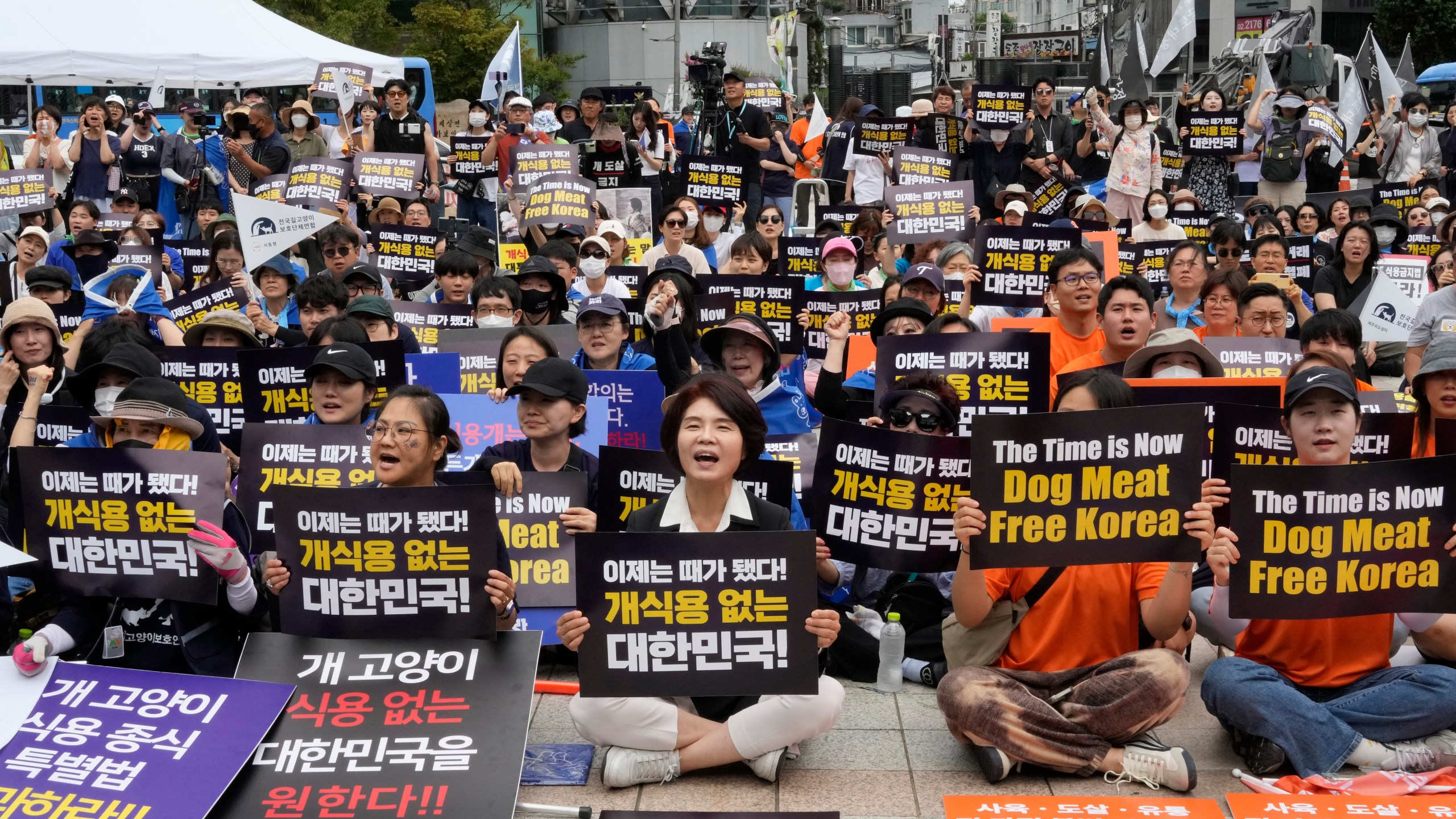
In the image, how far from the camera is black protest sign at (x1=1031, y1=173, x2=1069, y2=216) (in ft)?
49.9

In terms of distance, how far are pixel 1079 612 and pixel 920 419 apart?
122 centimetres

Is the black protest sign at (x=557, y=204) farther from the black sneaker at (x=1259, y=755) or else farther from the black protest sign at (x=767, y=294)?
the black sneaker at (x=1259, y=755)

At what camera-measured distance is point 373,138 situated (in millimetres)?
16547

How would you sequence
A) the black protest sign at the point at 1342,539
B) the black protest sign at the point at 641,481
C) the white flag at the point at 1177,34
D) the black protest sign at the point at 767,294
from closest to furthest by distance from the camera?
the black protest sign at the point at 1342,539 → the black protest sign at the point at 641,481 → the black protest sign at the point at 767,294 → the white flag at the point at 1177,34

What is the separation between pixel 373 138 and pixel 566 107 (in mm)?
2311

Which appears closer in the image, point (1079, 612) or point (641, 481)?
point (1079, 612)

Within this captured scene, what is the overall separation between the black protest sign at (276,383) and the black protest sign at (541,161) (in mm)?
7275

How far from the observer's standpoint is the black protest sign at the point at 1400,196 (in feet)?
53.2

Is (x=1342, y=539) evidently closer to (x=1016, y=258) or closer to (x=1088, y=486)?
(x=1088, y=486)

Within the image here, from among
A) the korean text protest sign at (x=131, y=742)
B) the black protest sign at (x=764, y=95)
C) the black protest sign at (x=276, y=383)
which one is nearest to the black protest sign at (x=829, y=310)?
the black protest sign at (x=276, y=383)

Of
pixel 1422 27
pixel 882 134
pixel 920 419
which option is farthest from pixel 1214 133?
pixel 1422 27

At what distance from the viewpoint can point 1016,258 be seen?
432 inches

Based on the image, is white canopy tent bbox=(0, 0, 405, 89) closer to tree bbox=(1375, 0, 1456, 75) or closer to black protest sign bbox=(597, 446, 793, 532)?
black protest sign bbox=(597, 446, 793, 532)

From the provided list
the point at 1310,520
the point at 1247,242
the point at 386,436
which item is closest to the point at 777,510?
the point at 386,436
